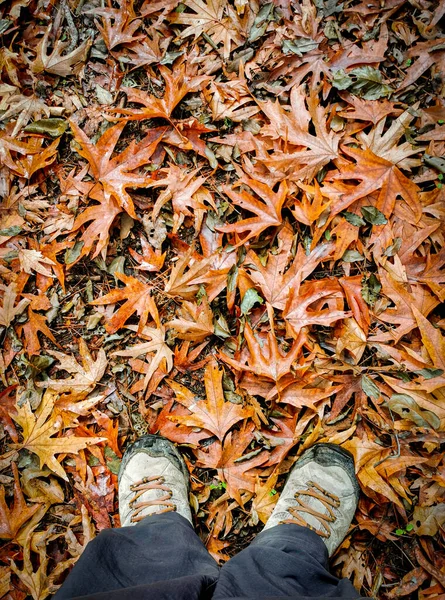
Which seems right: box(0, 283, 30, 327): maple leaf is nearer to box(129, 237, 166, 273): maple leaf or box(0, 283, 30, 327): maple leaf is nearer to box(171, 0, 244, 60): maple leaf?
box(129, 237, 166, 273): maple leaf

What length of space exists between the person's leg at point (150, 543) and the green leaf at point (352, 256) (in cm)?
115

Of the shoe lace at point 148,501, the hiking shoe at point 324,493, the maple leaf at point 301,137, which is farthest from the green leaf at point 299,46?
the shoe lace at point 148,501

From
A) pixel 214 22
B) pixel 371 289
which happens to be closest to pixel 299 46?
pixel 214 22

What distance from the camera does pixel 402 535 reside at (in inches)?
67.9

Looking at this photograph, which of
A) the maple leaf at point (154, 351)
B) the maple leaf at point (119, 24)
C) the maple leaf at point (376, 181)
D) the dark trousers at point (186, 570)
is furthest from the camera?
the maple leaf at point (119, 24)

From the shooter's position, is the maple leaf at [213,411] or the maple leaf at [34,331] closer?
the maple leaf at [213,411]

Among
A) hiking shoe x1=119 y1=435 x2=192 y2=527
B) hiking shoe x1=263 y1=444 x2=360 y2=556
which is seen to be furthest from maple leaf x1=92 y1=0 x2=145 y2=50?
hiking shoe x1=263 y1=444 x2=360 y2=556

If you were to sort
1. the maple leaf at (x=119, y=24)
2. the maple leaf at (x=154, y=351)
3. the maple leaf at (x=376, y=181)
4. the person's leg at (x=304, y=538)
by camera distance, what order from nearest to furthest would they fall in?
the person's leg at (x=304, y=538) < the maple leaf at (x=376, y=181) < the maple leaf at (x=154, y=351) < the maple leaf at (x=119, y=24)

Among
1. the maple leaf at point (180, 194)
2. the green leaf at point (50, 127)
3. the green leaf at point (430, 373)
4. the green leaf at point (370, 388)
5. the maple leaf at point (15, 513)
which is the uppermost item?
the green leaf at point (50, 127)

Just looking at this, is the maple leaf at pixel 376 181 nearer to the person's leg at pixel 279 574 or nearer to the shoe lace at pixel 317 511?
the shoe lace at pixel 317 511

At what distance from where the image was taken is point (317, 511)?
5.71 feet

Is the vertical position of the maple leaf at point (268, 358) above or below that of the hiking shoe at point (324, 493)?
above

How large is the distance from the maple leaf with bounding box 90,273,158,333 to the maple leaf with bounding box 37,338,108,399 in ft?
0.49

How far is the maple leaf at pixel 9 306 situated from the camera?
1919mm
